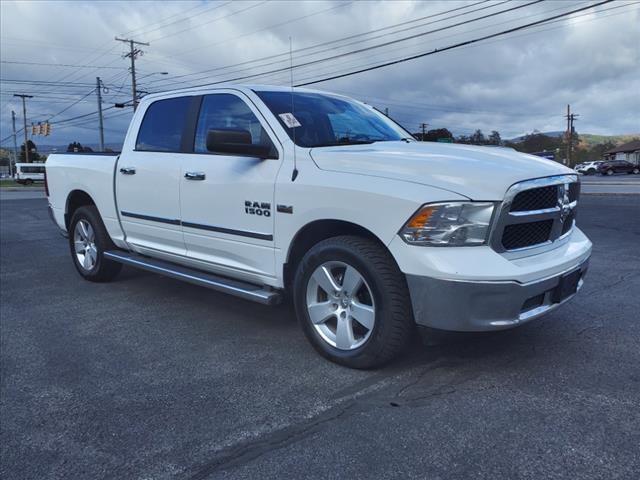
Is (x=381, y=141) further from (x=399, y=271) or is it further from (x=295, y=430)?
(x=295, y=430)

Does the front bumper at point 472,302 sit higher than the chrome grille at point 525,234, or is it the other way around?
the chrome grille at point 525,234

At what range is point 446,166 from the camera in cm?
317

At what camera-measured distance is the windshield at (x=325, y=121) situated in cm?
403

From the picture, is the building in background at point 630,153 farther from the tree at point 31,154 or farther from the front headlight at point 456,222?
the tree at point 31,154

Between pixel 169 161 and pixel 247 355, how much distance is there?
6.33 ft

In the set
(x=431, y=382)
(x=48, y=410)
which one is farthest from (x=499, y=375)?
(x=48, y=410)

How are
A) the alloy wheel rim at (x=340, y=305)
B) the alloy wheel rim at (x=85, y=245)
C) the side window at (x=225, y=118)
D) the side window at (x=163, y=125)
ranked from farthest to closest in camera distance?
Result: the alloy wheel rim at (x=85, y=245), the side window at (x=163, y=125), the side window at (x=225, y=118), the alloy wheel rim at (x=340, y=305)

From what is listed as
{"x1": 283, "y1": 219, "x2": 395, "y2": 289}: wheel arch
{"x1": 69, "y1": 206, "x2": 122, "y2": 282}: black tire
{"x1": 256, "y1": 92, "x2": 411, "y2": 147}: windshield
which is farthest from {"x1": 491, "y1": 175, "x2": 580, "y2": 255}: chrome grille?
{"x1": 69, "y1": 206, "x2": 122, "y2": 282}: black tire

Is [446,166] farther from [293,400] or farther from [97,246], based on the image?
[97,246]

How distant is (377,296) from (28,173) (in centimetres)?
6238

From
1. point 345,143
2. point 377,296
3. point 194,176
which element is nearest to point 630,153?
point 345,143

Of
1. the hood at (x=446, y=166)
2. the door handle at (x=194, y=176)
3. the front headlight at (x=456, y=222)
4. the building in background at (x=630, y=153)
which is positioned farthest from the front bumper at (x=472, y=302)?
the building in background at (x=630, y=153)

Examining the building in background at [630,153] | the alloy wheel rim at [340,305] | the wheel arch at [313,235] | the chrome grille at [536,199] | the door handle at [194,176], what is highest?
the building in background at [630,153]

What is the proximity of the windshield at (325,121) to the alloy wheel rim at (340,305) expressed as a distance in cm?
99
